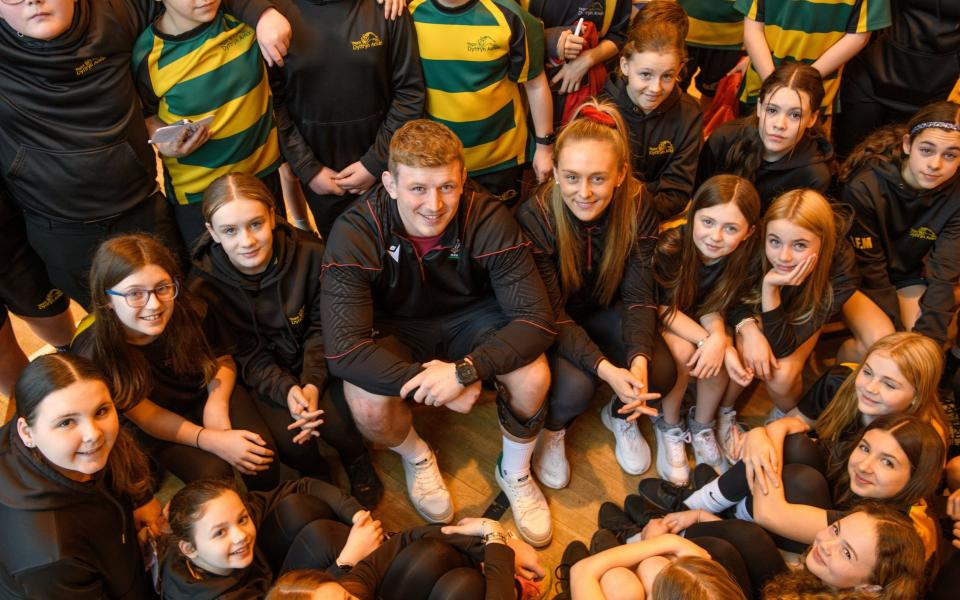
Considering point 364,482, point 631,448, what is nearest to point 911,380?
point 631,448

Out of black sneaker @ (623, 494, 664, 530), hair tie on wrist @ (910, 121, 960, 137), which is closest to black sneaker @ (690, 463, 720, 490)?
black sneaker @ (623, 494, 664, 530)

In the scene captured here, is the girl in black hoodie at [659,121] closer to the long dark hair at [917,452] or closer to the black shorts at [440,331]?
the black shorts at [440,331]

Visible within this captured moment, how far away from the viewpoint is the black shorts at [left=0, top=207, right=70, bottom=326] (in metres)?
2.32

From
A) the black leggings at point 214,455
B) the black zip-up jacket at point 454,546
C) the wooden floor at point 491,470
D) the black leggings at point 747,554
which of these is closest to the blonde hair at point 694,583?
the black leggings at point 747,554

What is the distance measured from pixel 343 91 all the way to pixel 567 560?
1.65 m

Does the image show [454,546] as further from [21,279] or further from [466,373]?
[21,279]

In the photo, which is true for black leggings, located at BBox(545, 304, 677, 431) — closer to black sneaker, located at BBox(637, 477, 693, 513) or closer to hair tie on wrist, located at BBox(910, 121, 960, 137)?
black sneaker, located at BBox(637, 477, 693, 513)

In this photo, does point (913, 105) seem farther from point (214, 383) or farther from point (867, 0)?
point (214, 383)

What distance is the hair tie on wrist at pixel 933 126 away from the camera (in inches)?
95.1

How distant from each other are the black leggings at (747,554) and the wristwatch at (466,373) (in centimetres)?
74

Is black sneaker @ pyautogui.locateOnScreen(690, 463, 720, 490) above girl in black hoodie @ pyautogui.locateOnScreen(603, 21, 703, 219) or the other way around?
the other way around

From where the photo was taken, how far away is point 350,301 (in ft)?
7.02

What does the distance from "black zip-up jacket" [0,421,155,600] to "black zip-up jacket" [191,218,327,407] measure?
2.16ft

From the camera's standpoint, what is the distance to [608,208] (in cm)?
232
